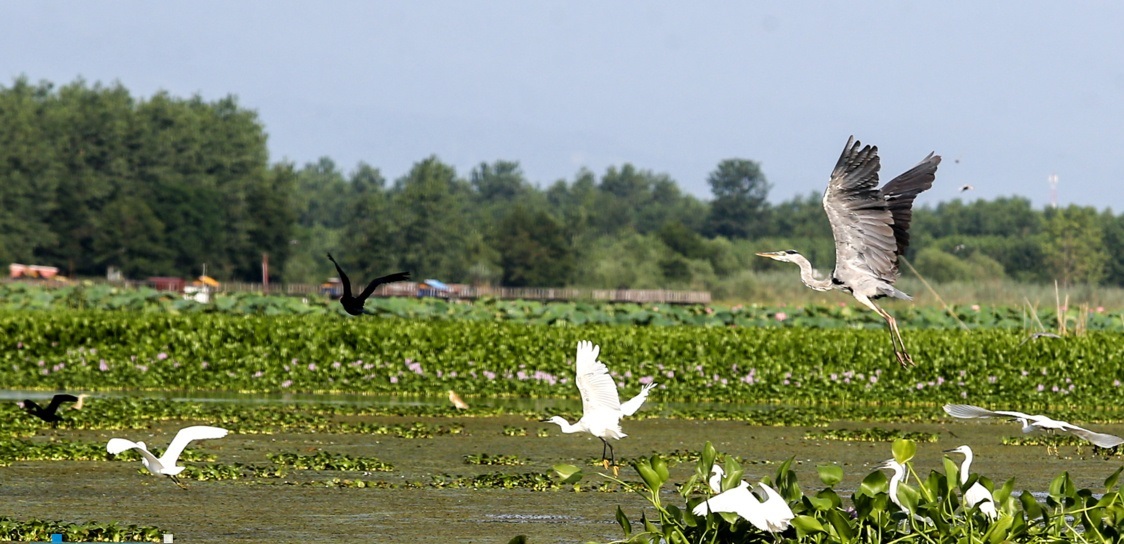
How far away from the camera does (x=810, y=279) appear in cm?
1131

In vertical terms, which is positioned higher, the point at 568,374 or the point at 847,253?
the point at 847,253

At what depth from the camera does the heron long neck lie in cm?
1122

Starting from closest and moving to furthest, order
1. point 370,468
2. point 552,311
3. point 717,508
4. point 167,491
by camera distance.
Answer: point 717,508, point 167,491, point 370,468, point 552,311

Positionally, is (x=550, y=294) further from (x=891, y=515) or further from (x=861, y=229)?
(x=891, y=515)

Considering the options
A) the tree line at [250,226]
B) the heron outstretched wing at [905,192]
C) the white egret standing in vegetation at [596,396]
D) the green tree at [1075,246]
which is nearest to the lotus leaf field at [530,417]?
the white egret standing in vegetation at [596,396]

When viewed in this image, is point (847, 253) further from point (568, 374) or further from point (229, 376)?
point (229, 376)

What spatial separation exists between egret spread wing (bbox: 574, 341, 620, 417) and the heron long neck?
1.75 metres

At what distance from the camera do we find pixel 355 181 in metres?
176

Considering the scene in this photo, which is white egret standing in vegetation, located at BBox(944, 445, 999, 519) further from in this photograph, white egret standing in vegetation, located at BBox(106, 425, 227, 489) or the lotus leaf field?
white egret standing in vegetation, located at BBox(106, 425, 227, 489)

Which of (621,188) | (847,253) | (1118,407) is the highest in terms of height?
(621,188)

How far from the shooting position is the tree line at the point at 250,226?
282 feet

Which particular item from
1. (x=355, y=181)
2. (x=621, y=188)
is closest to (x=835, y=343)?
(x=621, y=188)

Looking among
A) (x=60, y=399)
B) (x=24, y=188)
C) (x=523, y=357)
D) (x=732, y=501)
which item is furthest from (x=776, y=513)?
(x=24, y=188)

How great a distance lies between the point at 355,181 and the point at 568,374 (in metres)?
155
